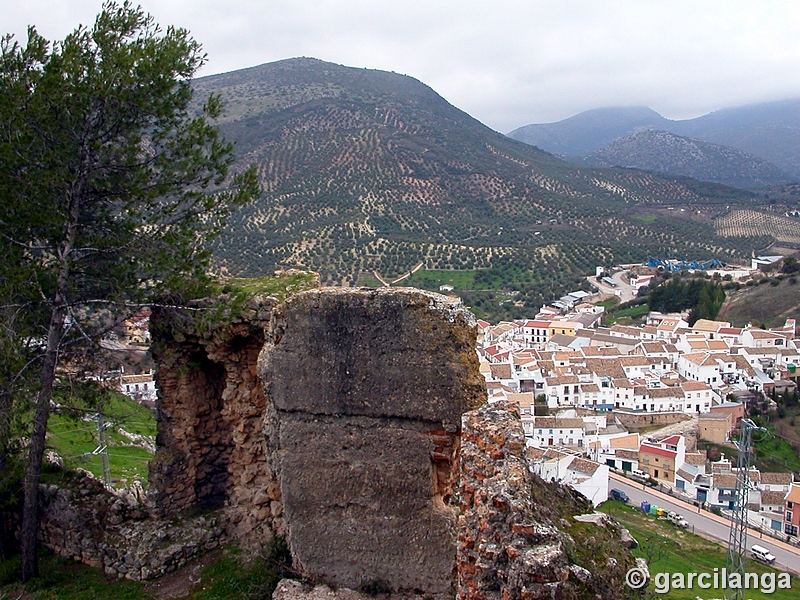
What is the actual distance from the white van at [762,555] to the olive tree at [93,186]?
72.5 ft

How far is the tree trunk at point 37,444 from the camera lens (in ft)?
25.7

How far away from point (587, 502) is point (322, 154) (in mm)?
65757

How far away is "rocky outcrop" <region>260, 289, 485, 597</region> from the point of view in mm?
6270

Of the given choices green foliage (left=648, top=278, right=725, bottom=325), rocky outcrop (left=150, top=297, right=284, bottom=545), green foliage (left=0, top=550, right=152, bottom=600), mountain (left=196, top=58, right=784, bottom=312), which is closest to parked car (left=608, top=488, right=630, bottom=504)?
rocky outcrop (left=150, top=297, right=284, bottom=545)

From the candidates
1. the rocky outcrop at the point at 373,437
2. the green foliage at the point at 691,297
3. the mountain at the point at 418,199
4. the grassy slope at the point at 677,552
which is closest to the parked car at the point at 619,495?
the grassy slope at the point at 677,552

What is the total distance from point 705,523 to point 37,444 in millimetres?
25530

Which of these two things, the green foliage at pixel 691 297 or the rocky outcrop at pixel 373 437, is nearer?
the rocky outcrop at pixel 373 437

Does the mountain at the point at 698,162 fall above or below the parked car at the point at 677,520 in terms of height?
above

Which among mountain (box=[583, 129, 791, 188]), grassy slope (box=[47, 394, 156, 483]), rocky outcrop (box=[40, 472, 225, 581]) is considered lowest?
grassy slope (box=[47, 394, 156, 483])

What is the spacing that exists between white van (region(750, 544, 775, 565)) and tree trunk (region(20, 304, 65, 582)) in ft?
74.1

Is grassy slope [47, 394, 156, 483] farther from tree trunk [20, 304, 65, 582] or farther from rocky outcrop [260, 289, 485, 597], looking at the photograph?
rocky outcrop [260, 289, 485, 597]

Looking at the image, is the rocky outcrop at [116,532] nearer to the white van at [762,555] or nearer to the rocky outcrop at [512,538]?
the rocky outcrop at [512,538]

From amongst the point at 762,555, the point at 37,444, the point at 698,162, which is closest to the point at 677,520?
the point at 762,555

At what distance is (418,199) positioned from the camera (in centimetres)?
7056
